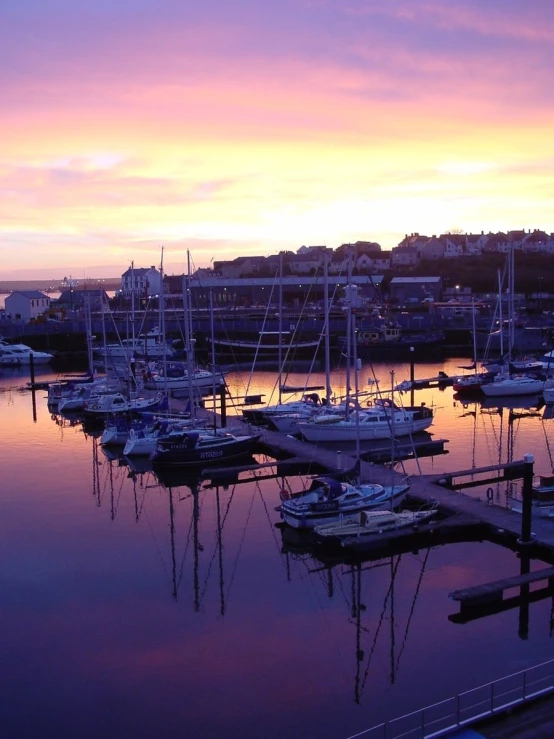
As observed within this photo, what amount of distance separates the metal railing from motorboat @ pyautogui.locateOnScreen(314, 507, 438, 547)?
17.9 ft

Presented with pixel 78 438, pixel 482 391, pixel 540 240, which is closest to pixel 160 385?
pixel 78 438

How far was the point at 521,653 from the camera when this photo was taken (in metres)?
12.0

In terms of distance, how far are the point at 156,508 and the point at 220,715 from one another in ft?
32.9

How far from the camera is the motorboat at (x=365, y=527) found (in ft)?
52.8

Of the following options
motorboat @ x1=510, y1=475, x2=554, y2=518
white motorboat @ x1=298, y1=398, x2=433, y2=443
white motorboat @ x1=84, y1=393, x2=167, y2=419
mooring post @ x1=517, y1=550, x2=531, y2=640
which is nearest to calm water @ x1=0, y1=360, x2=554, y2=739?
mooring post @ x1=517, y1=550, x2=531, y2=640

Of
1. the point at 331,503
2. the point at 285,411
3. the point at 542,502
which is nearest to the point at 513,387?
the point at 285,411

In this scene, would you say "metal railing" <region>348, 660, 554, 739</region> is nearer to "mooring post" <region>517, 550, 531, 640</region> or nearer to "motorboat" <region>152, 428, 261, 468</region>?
"mooring post" <region>517, 550, 531, 640</region>

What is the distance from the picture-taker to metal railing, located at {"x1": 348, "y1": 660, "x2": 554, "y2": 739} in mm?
9039

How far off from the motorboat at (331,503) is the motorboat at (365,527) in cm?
48

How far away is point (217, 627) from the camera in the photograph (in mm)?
13039

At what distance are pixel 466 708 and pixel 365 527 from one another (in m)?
6.86

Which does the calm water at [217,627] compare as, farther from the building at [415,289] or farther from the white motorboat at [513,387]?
the building at [415,289]

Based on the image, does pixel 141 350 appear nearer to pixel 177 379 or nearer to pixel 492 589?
pixel 177 379

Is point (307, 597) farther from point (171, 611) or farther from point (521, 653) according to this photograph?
point (521, 653)
